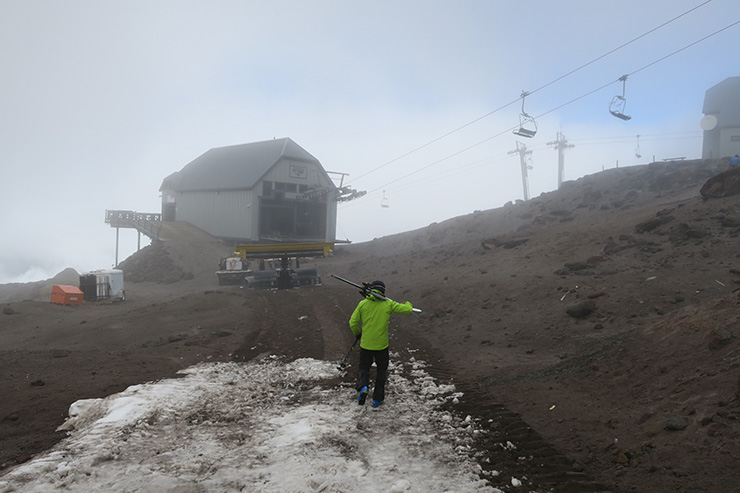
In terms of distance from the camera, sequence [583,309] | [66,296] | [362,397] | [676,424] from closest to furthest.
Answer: [676,424] → [362,397] → [583,309] → [66,296]

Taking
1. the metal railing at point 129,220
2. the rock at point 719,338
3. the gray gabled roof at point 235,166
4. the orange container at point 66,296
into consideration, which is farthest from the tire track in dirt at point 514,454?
the metal railing at point 129,220

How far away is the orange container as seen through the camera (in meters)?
19.5

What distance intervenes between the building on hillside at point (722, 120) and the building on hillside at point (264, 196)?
117ft

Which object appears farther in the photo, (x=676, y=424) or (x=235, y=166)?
(x=235, y=166)

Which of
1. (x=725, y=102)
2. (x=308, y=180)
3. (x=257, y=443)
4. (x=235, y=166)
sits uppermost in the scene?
(x=725, y=102)

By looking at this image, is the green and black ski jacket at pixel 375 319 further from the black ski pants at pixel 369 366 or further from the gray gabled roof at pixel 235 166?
the gray gabled roof at pixel 235 166

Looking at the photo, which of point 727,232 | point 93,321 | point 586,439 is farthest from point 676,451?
point 93,321

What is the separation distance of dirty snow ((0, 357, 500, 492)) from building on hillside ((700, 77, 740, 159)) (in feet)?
168

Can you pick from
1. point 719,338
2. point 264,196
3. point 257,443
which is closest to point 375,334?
point 257,443

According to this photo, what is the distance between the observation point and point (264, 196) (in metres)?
41.4

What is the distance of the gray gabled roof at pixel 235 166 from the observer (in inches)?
1667

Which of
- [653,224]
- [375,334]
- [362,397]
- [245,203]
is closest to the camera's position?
[362,397]

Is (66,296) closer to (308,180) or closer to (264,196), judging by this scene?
(264,196)

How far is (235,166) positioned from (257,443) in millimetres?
42512
